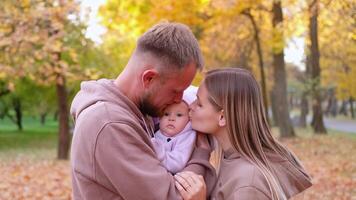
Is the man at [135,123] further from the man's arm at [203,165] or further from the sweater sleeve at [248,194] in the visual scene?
the sweater sleeve at [248,194]

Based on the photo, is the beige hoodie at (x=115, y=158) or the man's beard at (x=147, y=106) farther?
the man's beard at (x=147, y=106)

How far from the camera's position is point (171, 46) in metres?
2.60

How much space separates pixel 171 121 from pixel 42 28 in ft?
33.9

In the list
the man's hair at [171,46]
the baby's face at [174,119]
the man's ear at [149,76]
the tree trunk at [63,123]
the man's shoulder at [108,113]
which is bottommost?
the tree trunk at [63,123]

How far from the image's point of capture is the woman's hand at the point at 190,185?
257cm

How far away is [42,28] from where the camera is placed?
12711 millimetres

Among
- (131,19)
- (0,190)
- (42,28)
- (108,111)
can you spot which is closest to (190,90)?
(108,111)

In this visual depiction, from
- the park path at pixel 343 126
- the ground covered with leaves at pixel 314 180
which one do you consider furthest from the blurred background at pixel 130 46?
the park path at pixel 343 126

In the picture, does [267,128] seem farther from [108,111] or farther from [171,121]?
[108,111]

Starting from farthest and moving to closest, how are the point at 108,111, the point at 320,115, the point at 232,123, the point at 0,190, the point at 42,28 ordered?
1. the point at 320,115
2. the point at 42,28
3. the point at 0,190
4. the point at 232,123
5. the point at 108,111

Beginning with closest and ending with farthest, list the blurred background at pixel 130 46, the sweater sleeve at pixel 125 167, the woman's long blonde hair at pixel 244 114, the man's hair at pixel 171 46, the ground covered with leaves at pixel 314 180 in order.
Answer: the sweater sleeve at pixel 125 167 → the man's hair at pixel 171 46 → the woman's long blonde hair at pixel 244 114 → the ground covered with leaves at pixel 314 180 → the blurred background at pixel 130 46

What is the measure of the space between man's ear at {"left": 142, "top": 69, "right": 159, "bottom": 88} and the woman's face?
1.26 feet

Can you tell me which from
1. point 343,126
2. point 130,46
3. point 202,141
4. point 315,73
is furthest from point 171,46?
point 343,126

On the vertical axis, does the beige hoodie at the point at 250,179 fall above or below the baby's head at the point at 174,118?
below
